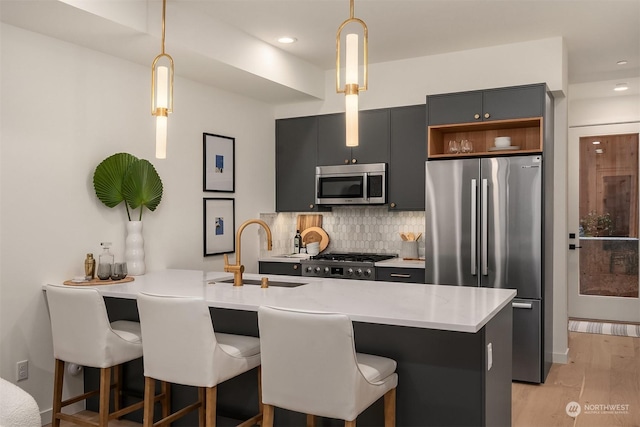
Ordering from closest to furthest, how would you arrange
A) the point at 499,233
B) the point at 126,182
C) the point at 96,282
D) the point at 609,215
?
the point at 96,282 < the point at 126,182 < the point at 499,233 < the point at 609,215

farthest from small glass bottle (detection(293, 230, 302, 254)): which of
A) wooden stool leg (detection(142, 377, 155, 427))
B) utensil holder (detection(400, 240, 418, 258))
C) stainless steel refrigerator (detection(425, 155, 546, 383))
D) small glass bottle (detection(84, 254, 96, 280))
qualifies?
wooden stool leg (detection(142, 377, 155, 427))

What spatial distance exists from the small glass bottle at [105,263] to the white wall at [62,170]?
0.19m

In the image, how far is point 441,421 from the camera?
2514mm

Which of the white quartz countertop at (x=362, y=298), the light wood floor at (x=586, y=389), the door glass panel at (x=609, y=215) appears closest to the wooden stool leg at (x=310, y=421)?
the white quartz countertop at (x=362, y=298)

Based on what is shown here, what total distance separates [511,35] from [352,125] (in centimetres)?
265

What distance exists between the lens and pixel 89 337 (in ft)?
9.56

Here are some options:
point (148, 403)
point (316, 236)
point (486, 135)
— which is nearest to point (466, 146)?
point (486, 135)

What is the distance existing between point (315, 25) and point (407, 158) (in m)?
1.50

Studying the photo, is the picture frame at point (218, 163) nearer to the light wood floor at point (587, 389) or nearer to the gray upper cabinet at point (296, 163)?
the gray upper cabinet at point (296, 163)

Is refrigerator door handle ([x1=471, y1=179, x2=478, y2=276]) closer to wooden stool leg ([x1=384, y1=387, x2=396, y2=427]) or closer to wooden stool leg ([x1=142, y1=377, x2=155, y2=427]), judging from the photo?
wooden stool leg ([x1=384, y1=387, x2=396, y2=427])

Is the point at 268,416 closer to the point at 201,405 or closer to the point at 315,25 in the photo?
the point at 201,405

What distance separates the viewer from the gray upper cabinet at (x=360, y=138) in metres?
5.16

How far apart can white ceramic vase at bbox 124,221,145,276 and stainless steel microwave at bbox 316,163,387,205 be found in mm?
2017

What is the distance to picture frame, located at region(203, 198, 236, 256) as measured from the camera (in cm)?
476
